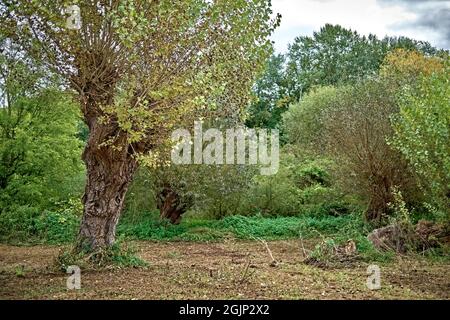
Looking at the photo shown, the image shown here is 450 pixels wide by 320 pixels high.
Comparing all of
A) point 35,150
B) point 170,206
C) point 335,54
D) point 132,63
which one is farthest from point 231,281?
point 335,54

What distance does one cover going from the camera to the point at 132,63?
9.29 m

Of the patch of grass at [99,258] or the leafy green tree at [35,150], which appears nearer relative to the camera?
the patch of grass at [99,258]

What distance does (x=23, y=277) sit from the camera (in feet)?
31.2

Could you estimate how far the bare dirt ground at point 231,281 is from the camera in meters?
7.75

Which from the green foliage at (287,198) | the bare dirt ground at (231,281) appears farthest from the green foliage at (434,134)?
the green foliage at (287,198)

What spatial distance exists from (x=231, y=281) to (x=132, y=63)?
171 inches

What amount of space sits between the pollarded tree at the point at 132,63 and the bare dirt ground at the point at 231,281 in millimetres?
1322

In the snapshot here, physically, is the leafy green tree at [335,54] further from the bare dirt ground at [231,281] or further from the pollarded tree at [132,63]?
the pollarded tree at [132,63]

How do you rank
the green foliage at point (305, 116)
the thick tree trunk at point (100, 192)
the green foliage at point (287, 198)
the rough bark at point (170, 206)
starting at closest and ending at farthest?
the thick tree trunk at point (100, 192) → the rough bark at point (170, 206) → the green foliage at point (287, 198) → the green foliage at point (305, 116)

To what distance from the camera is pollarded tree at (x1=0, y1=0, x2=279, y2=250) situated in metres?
8.62

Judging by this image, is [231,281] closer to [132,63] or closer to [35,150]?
[132,63]

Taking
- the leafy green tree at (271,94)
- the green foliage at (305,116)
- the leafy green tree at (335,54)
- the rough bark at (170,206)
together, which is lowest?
the rough bark at (170,206)
